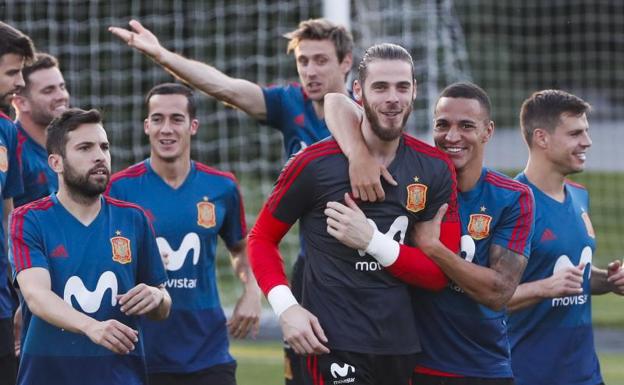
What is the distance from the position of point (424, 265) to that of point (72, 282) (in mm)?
1539

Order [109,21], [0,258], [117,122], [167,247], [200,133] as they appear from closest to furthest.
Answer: [0,258] < [167,247] < [109,21] < [117,122] < [200,133]

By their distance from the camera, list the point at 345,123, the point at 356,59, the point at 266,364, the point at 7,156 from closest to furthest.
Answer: the point at 345,123 < the point at 7,156 < the point at 266,364 < the point at 356,59

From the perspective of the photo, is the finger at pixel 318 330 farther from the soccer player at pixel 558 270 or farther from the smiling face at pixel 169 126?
the smiling face at pixel 169 126

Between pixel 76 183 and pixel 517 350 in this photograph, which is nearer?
pixel 76 183

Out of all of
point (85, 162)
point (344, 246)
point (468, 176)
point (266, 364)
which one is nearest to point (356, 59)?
point (266, 364)

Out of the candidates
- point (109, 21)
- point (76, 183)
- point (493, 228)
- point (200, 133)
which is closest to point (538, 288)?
point (493, 228)

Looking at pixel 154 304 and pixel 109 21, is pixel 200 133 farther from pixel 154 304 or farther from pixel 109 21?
pixel 154 304

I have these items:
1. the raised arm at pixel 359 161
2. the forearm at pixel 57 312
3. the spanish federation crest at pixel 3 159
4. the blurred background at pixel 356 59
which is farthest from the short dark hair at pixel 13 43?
the blurred background at pixel 356 59

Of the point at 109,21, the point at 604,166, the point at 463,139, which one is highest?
the point at 109,21

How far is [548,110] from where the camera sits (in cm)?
606

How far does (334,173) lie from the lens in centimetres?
489

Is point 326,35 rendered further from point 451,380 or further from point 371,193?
point 451,380

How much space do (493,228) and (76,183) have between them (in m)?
1.89

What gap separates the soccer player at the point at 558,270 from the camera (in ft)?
18.9
